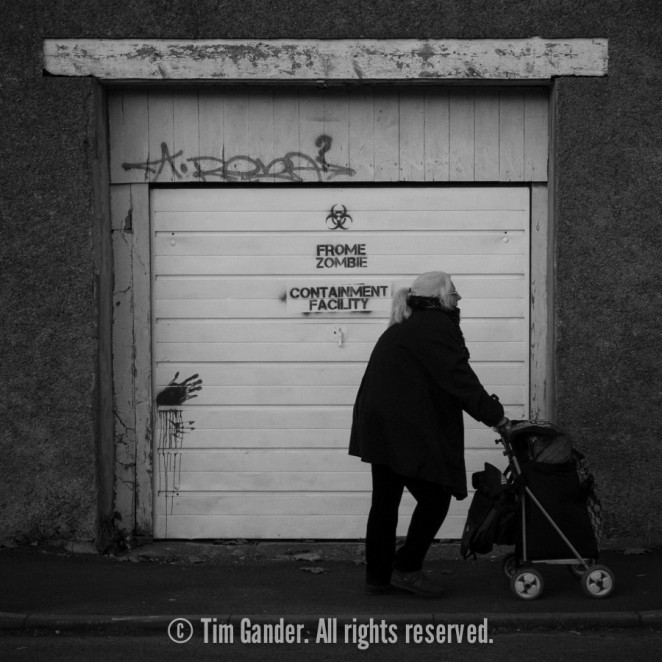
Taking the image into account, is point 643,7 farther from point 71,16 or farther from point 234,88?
point 71,16

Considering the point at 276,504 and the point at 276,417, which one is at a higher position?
the point at 276,417

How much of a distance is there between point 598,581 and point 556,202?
2661mm

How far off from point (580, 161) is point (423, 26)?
141 cm

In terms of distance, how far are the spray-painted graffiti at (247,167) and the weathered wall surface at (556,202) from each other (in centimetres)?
58

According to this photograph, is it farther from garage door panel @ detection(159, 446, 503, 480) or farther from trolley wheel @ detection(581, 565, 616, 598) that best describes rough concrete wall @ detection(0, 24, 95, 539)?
trolley wheel @ detection(581, 565, 616, 598)

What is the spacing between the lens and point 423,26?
7406mm

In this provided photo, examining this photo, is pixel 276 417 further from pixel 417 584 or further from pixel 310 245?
pixel 417 584

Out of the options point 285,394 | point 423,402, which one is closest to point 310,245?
point 285,394

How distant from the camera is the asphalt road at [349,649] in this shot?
530 centimetres

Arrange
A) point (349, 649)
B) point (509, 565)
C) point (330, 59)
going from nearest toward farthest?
point (349, 649) → point (509, 565) → point (330, 59)

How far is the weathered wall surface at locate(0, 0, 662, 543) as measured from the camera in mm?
7387

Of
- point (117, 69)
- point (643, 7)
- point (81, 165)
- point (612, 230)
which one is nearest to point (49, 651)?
point (81, 165)

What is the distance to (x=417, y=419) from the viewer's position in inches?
236

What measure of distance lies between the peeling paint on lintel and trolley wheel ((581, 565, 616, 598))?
3.35 meters
